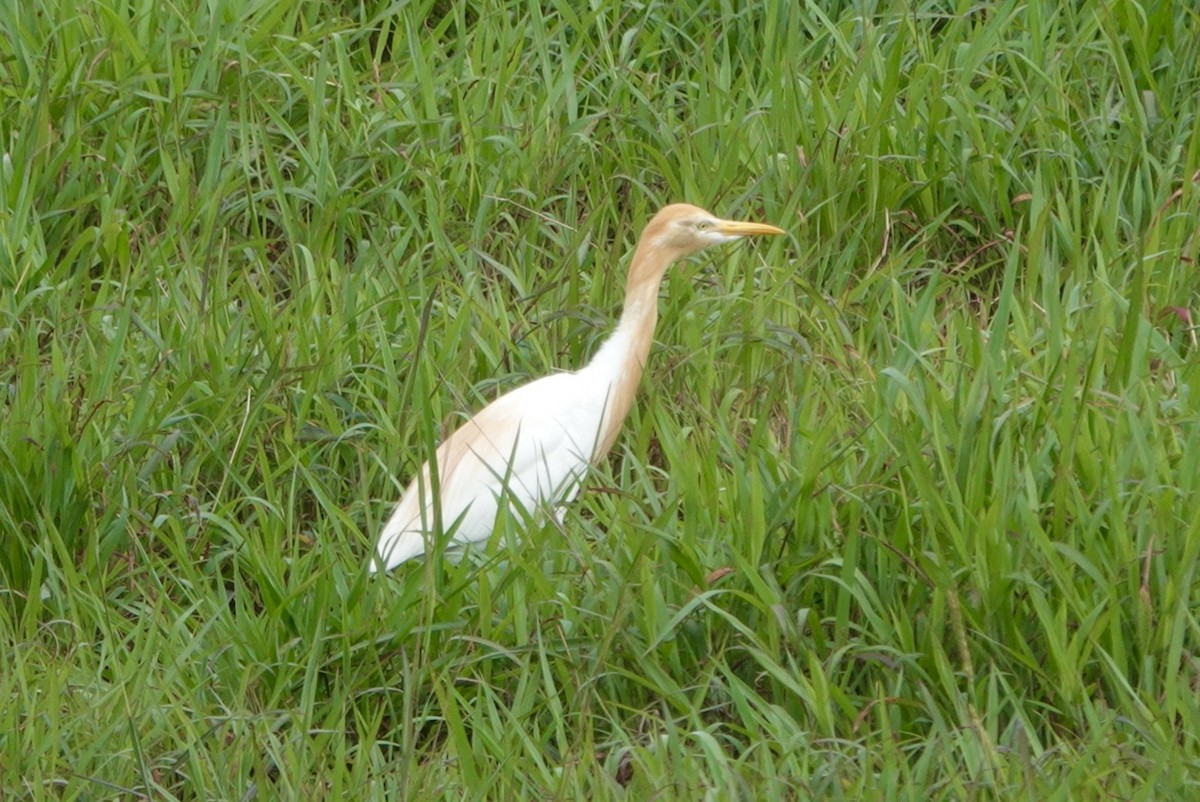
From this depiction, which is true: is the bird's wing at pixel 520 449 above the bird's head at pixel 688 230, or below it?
below

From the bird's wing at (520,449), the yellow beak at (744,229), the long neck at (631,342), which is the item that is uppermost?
the yellow beak at (744,229)

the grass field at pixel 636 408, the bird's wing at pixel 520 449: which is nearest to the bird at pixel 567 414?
the bird's wing at pixel 520 449

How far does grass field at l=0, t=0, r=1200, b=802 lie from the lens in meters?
3.17

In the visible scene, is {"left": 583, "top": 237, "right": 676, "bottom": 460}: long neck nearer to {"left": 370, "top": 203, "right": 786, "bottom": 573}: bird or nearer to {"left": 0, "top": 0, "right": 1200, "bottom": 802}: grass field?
{"left": 370, "top": 203, "right": 786, "bottom": 573}: bird

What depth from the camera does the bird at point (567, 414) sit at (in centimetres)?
407

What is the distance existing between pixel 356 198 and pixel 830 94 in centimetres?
129

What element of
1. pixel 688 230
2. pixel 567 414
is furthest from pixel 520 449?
pixel 688 230

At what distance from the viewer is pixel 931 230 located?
15.2ft

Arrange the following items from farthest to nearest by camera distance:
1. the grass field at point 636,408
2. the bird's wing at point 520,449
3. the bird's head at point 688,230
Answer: the bird's head at point 688,230, the bird's wing at point 520,449, the grass field at point 636,408

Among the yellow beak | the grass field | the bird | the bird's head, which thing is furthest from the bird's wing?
the yellow beak

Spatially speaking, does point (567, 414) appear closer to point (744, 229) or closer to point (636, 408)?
point (636, 408)

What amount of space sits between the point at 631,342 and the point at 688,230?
11.5 inches

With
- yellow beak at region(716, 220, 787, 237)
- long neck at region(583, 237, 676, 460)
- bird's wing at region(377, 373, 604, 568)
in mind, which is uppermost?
yellow beak at region(716, 220, 787, 237)

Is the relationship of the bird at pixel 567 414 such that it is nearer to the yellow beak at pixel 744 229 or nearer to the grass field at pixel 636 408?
the yellow beak at pixel 744 229
